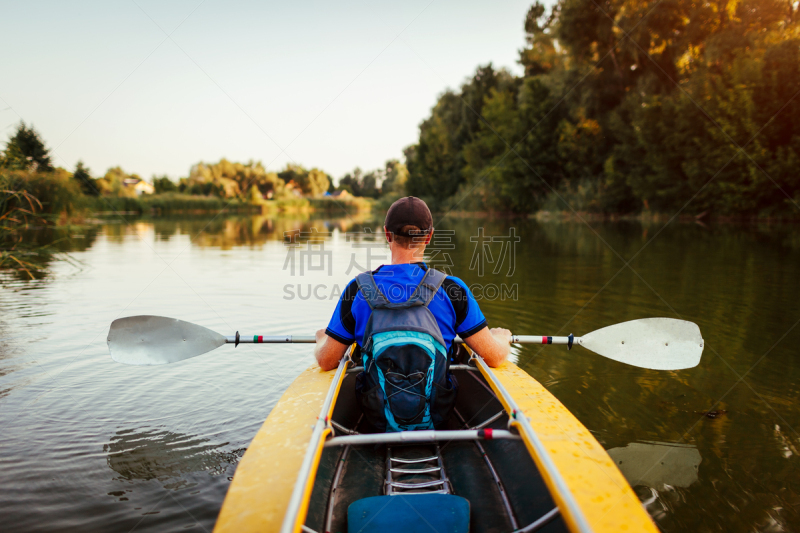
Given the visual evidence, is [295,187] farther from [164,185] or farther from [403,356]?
[403,356]

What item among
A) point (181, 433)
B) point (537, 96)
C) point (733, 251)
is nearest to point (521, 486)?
point (181, 433)

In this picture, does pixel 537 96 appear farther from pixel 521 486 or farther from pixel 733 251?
pixel 521 486

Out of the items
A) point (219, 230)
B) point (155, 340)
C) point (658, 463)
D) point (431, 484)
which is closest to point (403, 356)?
point (431, 484)

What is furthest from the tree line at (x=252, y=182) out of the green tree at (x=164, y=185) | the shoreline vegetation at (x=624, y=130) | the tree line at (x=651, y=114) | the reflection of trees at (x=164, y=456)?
the reflection of trees at (x=164, y=456)

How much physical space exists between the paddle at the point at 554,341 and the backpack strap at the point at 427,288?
145cm

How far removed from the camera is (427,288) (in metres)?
2.26

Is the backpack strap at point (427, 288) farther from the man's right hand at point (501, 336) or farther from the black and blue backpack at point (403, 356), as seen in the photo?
the man's right hand at point (501, 336)

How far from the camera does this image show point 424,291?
2248 mm

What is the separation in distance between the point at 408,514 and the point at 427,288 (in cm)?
94

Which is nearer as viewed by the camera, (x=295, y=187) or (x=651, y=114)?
(x=651, y=114)

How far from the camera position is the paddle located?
3.56m

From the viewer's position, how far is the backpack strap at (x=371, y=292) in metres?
2.21

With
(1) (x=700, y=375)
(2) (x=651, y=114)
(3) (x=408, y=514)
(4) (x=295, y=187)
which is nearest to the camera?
(3) (x=408, y=514)

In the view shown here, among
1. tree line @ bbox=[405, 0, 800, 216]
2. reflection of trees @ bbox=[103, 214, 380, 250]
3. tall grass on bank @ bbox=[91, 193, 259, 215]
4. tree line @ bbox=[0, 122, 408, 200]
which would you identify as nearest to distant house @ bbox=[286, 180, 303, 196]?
tree line @ bbox=[0, 122, 408, 200]
